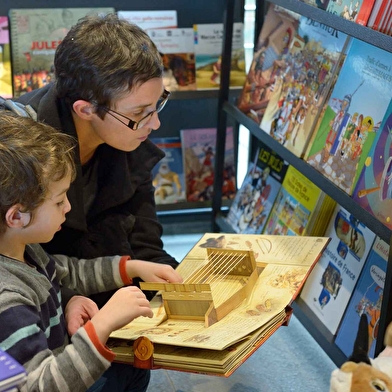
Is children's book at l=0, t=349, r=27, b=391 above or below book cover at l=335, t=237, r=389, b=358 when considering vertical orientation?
above

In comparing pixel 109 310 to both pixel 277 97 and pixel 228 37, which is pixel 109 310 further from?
pixel 228 37

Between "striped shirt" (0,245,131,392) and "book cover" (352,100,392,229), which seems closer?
"striped shirt" (0,245,131,392)

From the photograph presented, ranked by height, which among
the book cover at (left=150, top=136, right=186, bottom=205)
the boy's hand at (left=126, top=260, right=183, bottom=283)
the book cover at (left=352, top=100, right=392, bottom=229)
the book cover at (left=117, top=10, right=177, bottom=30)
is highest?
the book cover at (left=352, top=100, right=392, bottom=229)

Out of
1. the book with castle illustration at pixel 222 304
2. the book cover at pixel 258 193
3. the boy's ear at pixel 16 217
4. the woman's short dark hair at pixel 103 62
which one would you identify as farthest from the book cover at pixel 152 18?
the boy's ear at pixel 16 217

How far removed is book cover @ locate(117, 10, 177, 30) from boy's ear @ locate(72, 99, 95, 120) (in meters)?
1.36

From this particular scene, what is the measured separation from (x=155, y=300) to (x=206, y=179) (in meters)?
1.67

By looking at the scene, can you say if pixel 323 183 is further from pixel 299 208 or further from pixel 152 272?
pixel 152 272

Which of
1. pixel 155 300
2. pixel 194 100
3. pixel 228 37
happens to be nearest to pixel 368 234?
pixel 155 300

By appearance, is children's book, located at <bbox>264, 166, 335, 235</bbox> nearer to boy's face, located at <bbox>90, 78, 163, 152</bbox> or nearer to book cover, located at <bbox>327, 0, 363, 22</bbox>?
book cover, located at <bbox>327, 0, 363, 22</bbox>

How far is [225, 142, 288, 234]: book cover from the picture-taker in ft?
9.13

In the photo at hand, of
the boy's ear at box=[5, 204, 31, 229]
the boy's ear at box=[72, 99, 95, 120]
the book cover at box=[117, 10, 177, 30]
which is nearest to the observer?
the boy's ear at box=[5, 204, 31, 229]

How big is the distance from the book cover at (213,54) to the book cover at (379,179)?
1191 mm

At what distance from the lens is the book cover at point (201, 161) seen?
3.26 meters

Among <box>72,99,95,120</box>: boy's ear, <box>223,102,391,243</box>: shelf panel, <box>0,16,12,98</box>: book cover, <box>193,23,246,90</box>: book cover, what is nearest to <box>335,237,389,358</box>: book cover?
<box>223,102,391,243</box>: shelf panel
